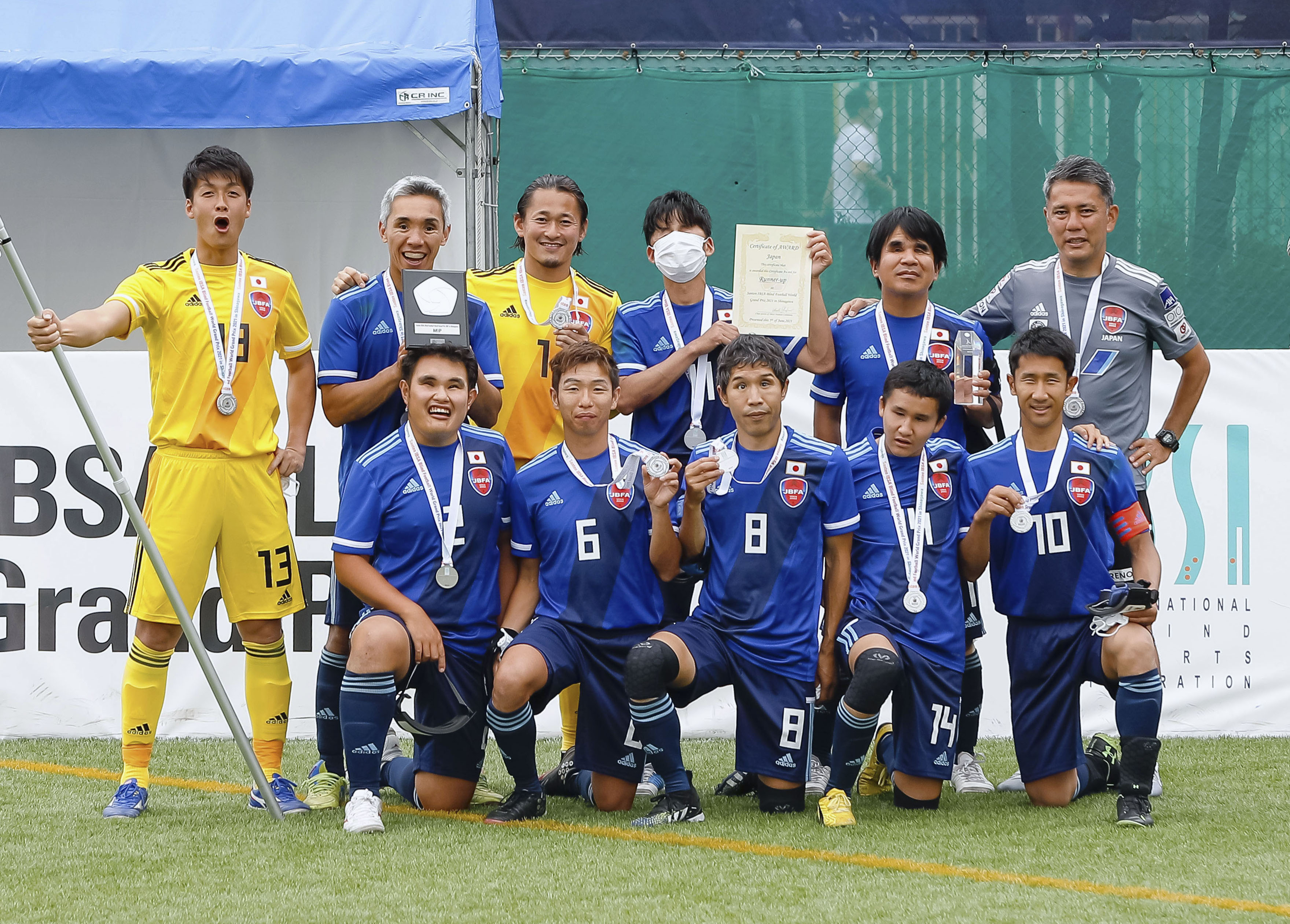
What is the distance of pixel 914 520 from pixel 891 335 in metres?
0.67

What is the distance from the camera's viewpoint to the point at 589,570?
4.27m

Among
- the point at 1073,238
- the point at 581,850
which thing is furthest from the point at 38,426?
the point at 1073,238

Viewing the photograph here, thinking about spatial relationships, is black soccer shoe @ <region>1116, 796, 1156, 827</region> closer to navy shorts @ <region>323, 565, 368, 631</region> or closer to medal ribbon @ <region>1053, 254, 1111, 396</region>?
medal ribbon @ <region>1053, 254, 1111, 396</region>

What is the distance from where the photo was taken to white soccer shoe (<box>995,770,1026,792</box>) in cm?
467

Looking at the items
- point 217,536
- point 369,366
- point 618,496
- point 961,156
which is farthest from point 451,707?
point 961,156

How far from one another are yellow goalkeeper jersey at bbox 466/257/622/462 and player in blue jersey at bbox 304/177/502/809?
0.11 meters

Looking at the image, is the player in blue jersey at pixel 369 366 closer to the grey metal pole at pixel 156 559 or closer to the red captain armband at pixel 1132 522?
the grey metal pole at pixel 156 559

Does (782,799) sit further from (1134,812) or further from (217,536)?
(217,536)

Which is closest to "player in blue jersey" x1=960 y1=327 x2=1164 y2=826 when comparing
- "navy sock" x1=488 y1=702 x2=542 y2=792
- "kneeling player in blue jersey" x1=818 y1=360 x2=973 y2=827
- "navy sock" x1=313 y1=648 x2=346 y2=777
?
"kneeling player in blue jersey" x1=818 y1=360 x2=973 y2=827

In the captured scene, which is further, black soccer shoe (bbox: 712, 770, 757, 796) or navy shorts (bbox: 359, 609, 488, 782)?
black soccer shoe (bbox: 712, 770, 757, 796)

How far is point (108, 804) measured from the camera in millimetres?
4395

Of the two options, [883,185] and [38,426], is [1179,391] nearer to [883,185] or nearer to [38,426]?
[883,185]

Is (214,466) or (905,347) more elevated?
(905,347)

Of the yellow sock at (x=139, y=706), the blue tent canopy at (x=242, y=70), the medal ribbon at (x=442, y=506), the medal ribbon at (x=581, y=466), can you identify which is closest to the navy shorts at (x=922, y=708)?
the medal ribbon at (x=581, y=466)
